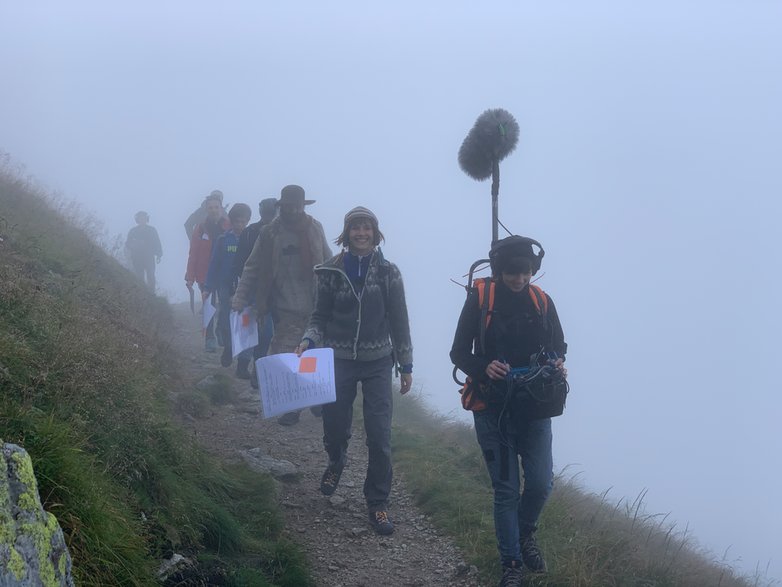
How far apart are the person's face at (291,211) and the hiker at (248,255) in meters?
0.95

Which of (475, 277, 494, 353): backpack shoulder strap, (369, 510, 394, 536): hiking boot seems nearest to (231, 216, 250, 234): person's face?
(369, 510, 394, 536): hiking boot

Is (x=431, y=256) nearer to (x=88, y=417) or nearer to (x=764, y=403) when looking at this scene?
(x=764, y=403)

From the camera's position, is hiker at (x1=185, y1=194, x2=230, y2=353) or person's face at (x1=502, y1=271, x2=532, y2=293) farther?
hiker at (x1=185, y1=194, x2=230, y2=353)

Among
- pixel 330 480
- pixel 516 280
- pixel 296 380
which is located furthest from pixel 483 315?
pixel 330 480

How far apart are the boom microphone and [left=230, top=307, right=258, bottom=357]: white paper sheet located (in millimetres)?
4173

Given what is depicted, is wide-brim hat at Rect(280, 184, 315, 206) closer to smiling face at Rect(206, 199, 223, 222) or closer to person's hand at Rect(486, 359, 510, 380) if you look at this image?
smiling face at Rect(206, 199, 223, 222)

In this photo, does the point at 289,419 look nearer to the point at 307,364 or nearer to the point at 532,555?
the point at 307,364

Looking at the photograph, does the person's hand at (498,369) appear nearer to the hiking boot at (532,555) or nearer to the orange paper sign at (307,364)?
the hiking boot at (532,555)

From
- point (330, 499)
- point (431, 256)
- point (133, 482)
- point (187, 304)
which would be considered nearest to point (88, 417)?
point (133, 482)

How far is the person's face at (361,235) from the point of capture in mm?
6934

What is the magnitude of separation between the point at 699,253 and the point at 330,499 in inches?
8075

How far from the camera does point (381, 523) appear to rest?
6.64 metres

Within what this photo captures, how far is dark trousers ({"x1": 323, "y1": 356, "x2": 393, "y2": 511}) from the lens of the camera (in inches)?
267

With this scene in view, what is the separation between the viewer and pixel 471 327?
18.0 feet
